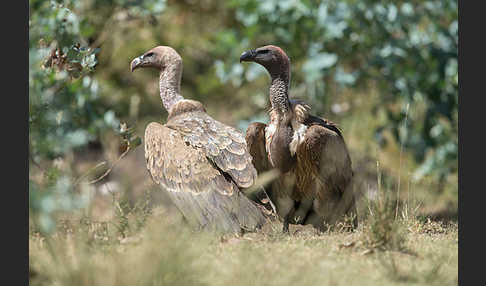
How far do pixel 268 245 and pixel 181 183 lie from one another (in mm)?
1332

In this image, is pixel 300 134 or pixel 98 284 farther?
pixel 300 134

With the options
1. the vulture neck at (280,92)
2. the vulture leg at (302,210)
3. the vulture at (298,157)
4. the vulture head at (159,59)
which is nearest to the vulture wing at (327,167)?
the vulture at (298,157)

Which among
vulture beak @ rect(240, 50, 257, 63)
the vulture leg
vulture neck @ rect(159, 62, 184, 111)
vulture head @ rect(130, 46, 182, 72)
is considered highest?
vulture beak @ rect(240, 50, 257, 63)

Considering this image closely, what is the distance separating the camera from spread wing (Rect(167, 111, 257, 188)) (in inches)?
242

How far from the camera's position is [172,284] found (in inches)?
155

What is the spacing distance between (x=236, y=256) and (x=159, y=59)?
3268mm

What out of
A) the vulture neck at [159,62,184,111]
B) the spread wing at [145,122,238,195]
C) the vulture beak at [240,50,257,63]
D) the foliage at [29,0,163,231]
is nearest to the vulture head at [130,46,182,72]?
the vulture neck at [159,62,184,111]

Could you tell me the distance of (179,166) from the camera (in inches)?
249

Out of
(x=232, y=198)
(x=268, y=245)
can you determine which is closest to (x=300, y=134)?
(x=232, y=198)

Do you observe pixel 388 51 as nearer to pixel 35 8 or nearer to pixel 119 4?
pixel 119 4

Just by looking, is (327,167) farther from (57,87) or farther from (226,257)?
(57,87)

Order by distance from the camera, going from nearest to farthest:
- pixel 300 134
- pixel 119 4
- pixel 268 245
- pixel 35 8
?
pixel 268 245 < pixel 300 134 < pixel 35 8 < pixel 119 4

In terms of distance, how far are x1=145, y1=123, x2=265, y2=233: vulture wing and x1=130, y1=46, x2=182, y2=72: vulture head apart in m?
1.09

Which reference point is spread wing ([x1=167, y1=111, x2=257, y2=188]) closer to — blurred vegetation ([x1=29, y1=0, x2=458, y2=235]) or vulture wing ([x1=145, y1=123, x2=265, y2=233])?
vulture wing ([x1=145, y1=123, x2=265, y2=233])
